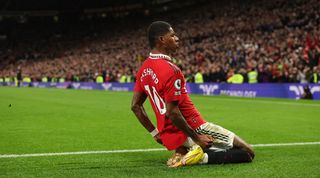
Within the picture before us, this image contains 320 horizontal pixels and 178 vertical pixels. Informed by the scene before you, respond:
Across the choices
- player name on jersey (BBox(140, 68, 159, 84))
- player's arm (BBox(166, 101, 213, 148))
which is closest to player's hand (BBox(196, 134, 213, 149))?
player's arm (BBox(166, 101, 213, 148))

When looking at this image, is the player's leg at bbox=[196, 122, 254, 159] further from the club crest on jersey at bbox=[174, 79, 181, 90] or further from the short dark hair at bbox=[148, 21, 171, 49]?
the short dark hair at bbox=[148, 21, 171, 49]

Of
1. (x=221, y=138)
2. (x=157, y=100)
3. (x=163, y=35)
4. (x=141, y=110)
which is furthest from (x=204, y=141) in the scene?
(x=163, y=35)

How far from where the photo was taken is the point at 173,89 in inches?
245

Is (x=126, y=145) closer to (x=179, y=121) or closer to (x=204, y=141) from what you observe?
(x=204, y=141)

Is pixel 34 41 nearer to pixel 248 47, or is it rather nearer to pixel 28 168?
pixel 248 47

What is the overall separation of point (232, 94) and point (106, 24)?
5442cm

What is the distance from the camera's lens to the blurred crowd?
100 feet

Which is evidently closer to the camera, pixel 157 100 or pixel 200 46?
pixel 157 100

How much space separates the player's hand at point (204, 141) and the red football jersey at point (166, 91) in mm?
229

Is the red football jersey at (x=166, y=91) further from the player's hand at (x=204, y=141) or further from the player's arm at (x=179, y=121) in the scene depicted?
the player's hand at (x=204, y=141)

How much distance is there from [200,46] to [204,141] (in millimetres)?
39394

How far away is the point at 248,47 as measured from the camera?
36.2 metres

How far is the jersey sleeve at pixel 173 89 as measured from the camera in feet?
20.4

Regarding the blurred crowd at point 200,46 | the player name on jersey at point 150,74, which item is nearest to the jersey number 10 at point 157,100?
the player name on jersey at point 150,74
